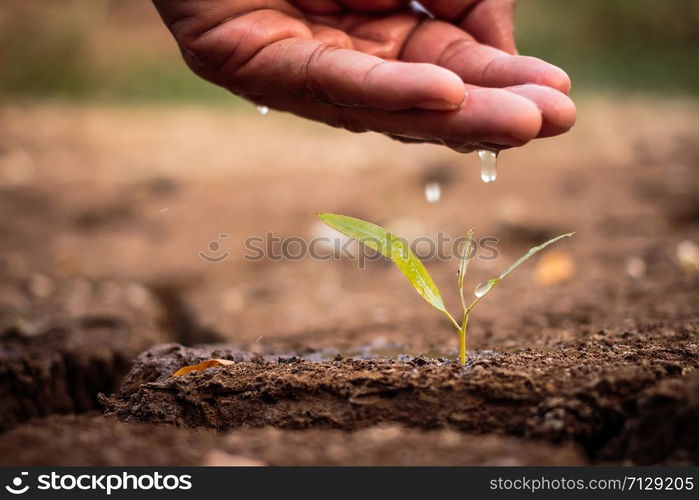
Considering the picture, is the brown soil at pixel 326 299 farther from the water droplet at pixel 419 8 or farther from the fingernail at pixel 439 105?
the water droplet at pixel 419 8

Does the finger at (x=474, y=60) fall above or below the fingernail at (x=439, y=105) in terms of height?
above

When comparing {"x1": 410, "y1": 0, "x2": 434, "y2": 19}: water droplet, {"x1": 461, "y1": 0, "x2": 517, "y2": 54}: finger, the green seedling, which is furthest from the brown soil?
{"x1": 410, "y1": 0, "x2": 434, "y2": 19}: water droplet

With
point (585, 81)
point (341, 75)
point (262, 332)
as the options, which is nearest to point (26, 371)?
point (262, 332)

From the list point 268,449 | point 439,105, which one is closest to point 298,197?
point 439,105
